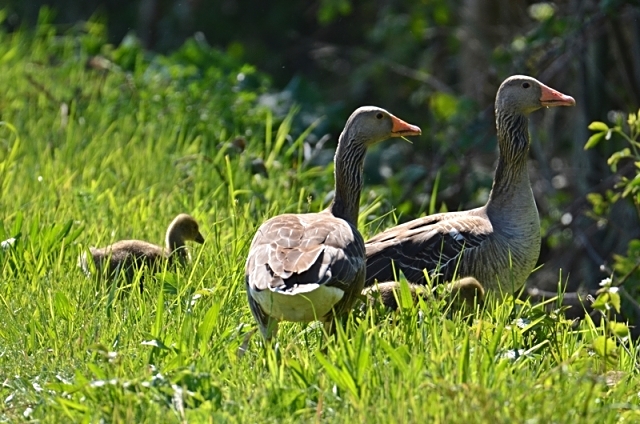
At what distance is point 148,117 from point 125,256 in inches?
166

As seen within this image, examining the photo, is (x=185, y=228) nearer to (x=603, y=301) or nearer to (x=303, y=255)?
(x=303, y=255)

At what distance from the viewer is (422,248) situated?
6.90m

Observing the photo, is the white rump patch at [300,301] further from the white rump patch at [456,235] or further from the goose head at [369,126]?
the goose head at [369,126]

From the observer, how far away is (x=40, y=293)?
19.7ft

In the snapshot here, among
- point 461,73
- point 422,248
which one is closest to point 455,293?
point 422,248

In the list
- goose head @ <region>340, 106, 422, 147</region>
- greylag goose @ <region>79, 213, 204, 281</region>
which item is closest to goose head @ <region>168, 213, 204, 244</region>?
greylag goose @ <region>79, 213, 204, 281</region>

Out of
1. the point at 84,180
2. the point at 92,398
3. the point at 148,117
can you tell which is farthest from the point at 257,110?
the point at 92,398

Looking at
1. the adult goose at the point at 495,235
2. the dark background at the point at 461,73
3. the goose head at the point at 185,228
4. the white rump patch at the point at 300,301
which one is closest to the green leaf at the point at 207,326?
the white rump patch at the point at 300,301

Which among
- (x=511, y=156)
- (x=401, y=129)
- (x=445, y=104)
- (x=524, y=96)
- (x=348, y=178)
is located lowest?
(x=445, y=104)

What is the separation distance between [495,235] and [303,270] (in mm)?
2133

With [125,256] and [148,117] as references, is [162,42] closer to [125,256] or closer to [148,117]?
[148,117]

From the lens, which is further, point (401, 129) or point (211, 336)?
point (401, 129)

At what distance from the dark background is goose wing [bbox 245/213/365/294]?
7.62 feet

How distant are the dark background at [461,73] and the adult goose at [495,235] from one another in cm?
66
